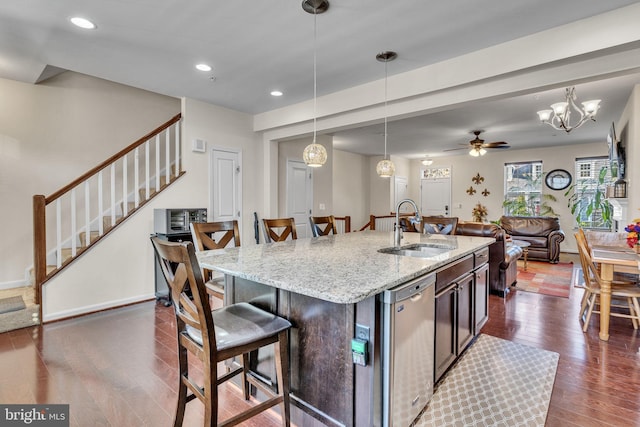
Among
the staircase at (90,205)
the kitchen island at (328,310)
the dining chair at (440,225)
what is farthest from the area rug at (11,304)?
the dining chair at (440,225)

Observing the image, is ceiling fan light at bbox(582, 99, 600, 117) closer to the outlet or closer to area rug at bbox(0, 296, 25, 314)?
the outlet

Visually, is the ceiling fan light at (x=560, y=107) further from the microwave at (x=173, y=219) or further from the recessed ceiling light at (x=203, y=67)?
the microwave at (x=173, y=219)

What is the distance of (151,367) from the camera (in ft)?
8.17

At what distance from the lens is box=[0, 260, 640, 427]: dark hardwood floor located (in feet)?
6.41

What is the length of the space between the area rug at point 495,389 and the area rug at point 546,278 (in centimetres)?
224

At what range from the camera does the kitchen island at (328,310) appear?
1.47 meters

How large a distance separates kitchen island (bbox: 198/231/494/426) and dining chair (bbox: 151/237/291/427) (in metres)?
0.10

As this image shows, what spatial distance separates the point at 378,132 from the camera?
6.53m

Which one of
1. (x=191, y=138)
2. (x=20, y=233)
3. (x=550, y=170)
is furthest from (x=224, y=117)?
(x=550, y=170)

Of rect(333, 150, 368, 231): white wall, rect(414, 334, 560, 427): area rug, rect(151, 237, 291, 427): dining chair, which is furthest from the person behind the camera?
rect(333, 150, 368, 231): white wall

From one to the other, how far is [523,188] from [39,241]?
10024 millimetres

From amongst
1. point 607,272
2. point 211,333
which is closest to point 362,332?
point 211,333

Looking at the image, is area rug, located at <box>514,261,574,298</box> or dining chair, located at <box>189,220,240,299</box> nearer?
dining chair, located at <box>189,220,240,299</box>

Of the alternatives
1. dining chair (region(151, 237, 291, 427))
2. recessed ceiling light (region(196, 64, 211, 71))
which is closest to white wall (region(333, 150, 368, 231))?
recessed ceiling light (region(196, 64, 211, 71))
